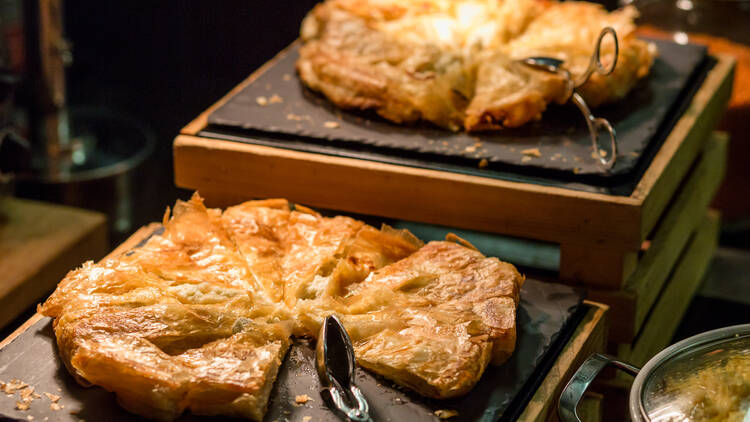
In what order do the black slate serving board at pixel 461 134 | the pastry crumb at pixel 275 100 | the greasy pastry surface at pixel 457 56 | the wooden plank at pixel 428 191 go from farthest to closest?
the pastry crumb at pixel 275 100, the greasy pastry surface at pixel 457 56, the black slate serving board at pixel 461 134, the wooden plank at pixel 428 191

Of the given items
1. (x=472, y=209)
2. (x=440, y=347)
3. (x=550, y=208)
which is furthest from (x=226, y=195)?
(x=440, y=347)

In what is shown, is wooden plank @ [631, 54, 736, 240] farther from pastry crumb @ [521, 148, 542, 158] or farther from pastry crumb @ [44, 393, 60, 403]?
pastry crumb @ [44, 393, 60, 403]

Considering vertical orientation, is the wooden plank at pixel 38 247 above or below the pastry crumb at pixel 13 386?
below

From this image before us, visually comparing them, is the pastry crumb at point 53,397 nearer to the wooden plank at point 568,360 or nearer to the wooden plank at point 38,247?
the wooden plank at point 568,360

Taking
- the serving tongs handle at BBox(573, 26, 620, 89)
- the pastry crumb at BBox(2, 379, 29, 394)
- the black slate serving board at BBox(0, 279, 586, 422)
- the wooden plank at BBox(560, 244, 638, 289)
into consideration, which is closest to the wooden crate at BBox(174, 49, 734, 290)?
the wooden plank at BBox(560, 244, 638, 289)

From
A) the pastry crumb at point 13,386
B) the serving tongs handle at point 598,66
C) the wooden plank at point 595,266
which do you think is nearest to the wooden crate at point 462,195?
the wooden plank at point 595,266

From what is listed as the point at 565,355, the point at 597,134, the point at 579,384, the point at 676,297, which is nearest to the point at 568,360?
the point at 565,355
